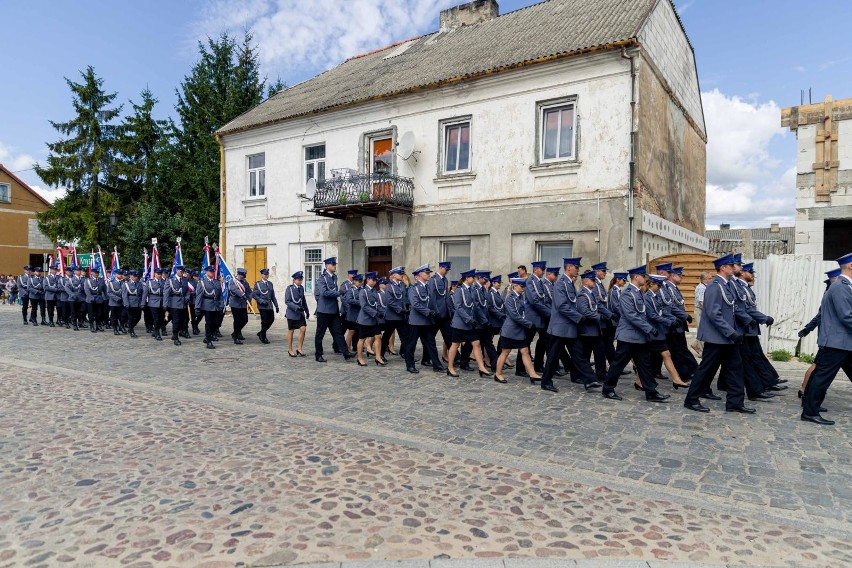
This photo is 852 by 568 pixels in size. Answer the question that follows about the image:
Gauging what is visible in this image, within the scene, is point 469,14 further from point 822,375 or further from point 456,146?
point 822,375

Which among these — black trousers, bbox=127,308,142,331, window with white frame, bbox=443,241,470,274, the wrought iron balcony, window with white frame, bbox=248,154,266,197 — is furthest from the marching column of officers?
window with white frame, bbox=248,154,266,197

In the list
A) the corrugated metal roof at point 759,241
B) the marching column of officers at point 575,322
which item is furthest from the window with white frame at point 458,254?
the corrugated metal roof at point 759,241

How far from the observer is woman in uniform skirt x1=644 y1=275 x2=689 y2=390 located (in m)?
7.60

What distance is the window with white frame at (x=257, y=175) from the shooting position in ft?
68.3

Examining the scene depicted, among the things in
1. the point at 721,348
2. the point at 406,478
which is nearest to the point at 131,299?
the point at 406,478

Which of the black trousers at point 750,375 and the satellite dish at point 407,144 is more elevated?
the satellite dish at point 407,144

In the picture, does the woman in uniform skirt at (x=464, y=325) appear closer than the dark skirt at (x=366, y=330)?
Yes

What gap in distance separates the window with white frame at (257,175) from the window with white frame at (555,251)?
37.0 ft

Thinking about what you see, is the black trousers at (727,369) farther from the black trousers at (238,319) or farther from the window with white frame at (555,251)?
the black trousers at (238,319)

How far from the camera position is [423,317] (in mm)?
9797

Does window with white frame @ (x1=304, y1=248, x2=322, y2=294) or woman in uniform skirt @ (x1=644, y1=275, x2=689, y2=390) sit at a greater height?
window with white frame @ (x1=304, y1=248, x2=322, y2=294)

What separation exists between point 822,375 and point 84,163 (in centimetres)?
3479

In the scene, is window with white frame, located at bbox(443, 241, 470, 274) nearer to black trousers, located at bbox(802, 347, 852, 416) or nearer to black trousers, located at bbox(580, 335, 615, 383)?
black trousers, located at bbox(580, 335, 615, 383)

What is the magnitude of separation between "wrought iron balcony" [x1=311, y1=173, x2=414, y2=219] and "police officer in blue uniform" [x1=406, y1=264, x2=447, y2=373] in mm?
6507
